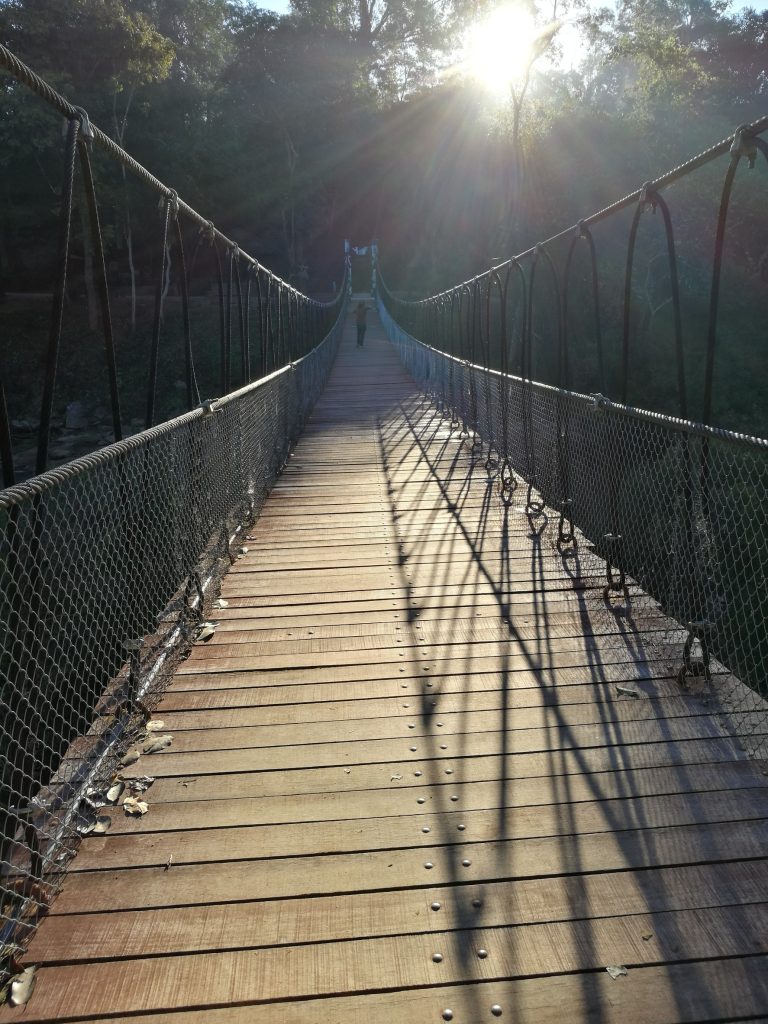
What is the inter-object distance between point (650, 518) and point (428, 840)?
88.5 inches

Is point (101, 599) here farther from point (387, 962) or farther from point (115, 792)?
point (387, 962)

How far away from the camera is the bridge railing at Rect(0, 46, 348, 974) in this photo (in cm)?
185

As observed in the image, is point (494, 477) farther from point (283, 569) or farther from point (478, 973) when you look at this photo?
point (478, 973)

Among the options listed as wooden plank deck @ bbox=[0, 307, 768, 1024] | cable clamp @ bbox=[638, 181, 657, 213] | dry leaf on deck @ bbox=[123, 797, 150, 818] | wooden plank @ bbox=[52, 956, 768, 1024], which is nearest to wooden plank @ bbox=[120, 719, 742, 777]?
wooden plank deck @ bbox=[0, 307, 768, 1024]

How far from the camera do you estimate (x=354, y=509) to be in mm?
5512

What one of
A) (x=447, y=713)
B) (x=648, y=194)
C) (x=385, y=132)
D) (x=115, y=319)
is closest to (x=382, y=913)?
(x=447, y=713)

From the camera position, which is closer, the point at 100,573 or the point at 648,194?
the point at 100,573

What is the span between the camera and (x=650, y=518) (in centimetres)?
377

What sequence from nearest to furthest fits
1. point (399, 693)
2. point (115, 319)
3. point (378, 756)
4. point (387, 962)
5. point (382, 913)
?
point (387, 962) < point (382, 913) < point (378, 756) < point (399, 693) < point (115, 319)

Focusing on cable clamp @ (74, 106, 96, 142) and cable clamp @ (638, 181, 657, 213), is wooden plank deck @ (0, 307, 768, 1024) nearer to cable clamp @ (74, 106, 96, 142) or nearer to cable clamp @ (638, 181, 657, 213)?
cable clamp @ (638, 181, 657, 213)

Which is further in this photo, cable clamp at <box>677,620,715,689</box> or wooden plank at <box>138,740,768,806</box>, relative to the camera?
cable clamp at <box>677,620,715,689</box>

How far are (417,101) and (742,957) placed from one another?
134 ft

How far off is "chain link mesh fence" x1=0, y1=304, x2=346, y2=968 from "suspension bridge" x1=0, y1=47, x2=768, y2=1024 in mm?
15

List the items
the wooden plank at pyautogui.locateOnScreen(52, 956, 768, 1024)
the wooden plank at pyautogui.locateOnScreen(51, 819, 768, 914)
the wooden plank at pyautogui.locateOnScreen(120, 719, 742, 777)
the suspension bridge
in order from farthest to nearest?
the wooden plank at pyautogui.locateOnScreen(120, 719, 742, 777) < the wooden plank at pyautogui.locateOnScreen(51, 819, 768, 914) < the suspension bridge < the wooden plank at pyautogui.locateOnScreen(52, 956, 768, 1024)
